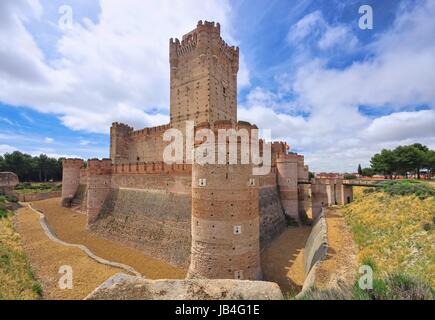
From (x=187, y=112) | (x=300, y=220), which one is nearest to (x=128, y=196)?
(x=187, y=112)

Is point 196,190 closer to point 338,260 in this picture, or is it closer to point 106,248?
point 338,260

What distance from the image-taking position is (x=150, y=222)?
16016 mm

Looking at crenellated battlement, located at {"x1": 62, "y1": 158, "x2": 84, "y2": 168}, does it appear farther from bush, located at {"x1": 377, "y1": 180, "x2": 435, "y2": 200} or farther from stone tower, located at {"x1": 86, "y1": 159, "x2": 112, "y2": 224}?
bush, located at {"x1": 377, "y1": 180, "x2": 435, "y2": 200}

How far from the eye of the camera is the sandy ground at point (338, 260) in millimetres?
7962

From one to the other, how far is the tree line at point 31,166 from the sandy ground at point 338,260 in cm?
6859

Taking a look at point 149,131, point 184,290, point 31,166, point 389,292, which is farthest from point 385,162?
point 31,166

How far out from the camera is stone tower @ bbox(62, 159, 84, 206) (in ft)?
104

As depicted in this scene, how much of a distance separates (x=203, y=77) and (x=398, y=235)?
850 inches

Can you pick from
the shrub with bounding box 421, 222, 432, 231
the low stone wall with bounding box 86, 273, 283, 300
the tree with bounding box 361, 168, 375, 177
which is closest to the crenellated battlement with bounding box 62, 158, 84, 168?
the low stone wall with bounding box 86, 273, 283, 300

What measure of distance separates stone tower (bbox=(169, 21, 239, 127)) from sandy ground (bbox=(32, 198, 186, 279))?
48.1 ft

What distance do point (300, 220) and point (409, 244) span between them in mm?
13072

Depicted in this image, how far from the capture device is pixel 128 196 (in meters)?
19.5

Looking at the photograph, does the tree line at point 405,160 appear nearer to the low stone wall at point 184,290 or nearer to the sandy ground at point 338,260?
the sandy ground at point 338,260

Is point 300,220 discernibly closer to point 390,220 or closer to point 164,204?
point 390,220
